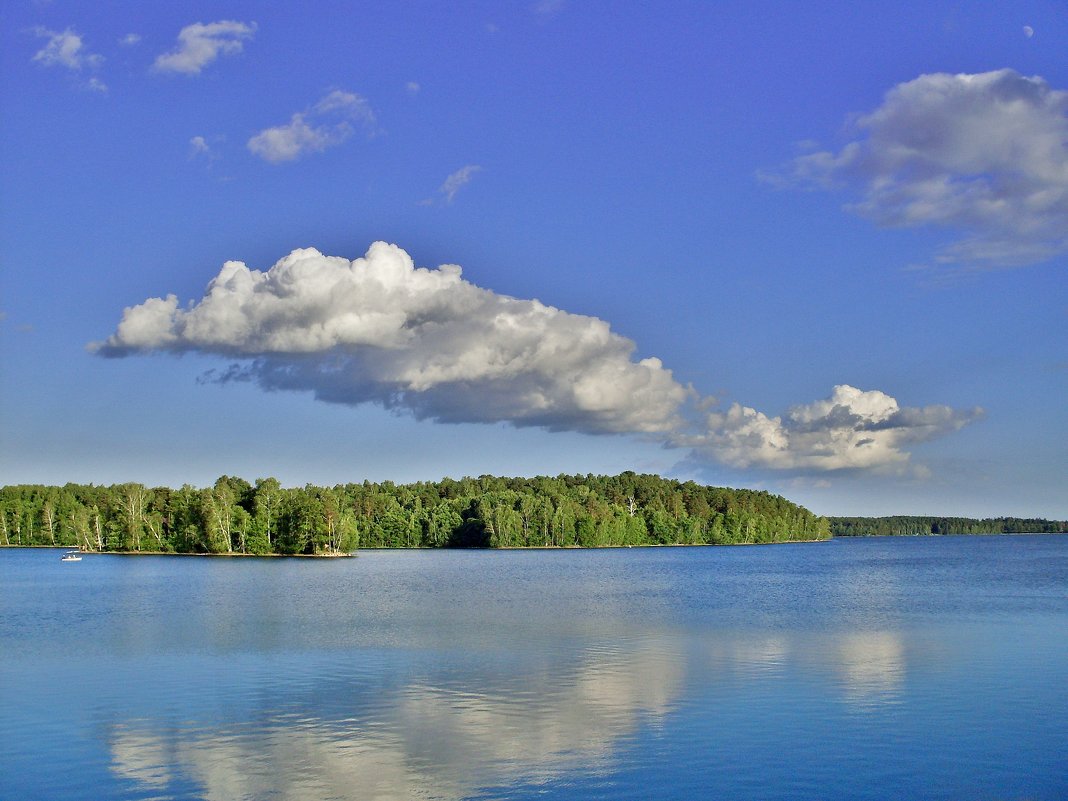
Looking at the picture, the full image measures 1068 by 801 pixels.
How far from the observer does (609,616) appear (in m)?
56.3

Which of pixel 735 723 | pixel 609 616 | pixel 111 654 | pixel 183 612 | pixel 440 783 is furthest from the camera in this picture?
pixel 183 612

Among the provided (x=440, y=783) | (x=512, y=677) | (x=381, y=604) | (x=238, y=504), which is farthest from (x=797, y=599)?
(x=238, y=504)

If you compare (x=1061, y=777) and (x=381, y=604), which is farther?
(x=381, y=604)

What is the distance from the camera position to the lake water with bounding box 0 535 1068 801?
72.4ft

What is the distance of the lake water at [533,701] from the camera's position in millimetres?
22078

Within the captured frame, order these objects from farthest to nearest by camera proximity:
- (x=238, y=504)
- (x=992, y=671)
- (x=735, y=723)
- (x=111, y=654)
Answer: (x=238, y=504) < (x=111, y=654) < (x=992, y=671) < (x=735, y=723)

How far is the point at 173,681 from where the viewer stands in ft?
113

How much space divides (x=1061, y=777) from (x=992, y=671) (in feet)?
49.5

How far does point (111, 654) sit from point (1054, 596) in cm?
6764

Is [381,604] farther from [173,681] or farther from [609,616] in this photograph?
[173,681]

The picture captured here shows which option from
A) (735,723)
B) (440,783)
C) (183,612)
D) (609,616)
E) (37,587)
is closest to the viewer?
(440,783)

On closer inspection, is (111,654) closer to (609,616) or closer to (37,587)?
(609,616)

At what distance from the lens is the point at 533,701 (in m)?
29.9

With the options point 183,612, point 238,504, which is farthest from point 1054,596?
point 238,504
